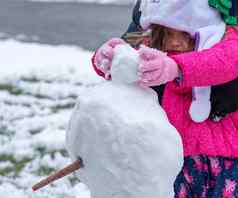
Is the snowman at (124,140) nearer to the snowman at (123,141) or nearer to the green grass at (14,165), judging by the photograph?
the snowman at (123,141)

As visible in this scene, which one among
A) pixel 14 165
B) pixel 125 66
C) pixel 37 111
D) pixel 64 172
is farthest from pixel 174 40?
pixel 37 111

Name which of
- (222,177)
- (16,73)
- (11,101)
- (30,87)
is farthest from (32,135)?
(222,177)

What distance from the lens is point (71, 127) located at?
1.84m

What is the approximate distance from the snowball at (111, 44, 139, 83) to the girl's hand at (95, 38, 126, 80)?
0.08m

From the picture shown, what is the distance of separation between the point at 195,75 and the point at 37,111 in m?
3.05

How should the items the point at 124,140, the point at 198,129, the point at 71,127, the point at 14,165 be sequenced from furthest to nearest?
the point at 14,165
the point at 198,129
the point at 71,127
the point at 124,140

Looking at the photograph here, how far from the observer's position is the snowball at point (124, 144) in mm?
1731

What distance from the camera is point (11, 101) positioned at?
507 cm

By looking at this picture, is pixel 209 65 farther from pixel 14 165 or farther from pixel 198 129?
pixel 14 165

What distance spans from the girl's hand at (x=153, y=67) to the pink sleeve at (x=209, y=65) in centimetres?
5

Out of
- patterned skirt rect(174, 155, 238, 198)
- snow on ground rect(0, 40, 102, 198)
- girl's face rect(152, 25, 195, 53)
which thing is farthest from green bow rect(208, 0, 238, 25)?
snow on ground rect(0, 40, 102, 198)

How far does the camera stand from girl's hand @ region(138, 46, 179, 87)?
5.83 ft

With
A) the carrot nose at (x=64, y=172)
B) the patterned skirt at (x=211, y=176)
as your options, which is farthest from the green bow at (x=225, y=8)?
the carrot nose at (x=64, y=172)

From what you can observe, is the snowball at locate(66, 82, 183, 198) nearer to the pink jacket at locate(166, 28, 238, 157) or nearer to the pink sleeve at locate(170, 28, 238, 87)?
the pink sleeve at locate(170, 28, 238, 87)
